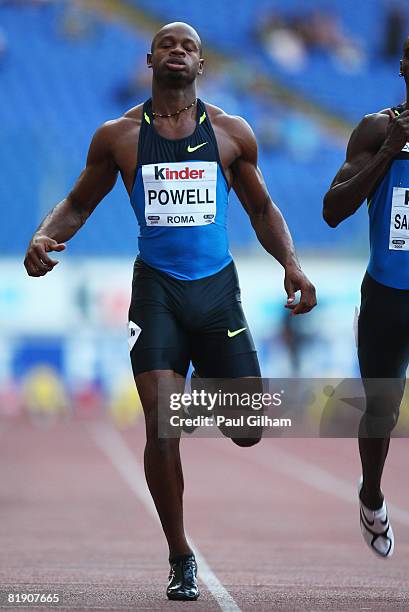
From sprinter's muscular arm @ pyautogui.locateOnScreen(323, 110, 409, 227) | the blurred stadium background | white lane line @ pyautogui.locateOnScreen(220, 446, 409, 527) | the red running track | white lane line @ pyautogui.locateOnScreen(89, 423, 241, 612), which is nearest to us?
sprinter's muscular arm @ pyautogui.locateOnScreen(323, 110, 409, 227)

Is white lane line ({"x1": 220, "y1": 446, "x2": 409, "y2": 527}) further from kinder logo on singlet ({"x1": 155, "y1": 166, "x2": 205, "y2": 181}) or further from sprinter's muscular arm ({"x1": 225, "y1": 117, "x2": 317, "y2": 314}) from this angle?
kinder logo on singlet ({"x1": 155, "y1": 166, "x2": 205, "y2": 181})

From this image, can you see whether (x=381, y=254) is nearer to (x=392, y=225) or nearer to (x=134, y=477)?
(x=392, y=225)

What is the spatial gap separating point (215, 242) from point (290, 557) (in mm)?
2541

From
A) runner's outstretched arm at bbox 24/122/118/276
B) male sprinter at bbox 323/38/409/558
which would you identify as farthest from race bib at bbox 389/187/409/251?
runner's outstretched arm at bbox 24/122/118/276

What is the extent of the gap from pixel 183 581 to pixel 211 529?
3.71 m

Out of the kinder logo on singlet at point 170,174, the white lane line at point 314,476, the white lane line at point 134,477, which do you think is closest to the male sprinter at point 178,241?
the kinder logo on singlet at point 170,174

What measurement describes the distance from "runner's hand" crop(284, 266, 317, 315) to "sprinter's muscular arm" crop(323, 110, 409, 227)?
29 cm

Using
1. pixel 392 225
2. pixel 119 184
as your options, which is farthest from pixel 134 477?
pixel 119 184

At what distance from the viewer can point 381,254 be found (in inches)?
219

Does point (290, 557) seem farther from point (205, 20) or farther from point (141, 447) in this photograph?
point (205, 20)

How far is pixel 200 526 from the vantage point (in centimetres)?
920

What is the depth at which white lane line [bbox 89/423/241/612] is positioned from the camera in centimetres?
552

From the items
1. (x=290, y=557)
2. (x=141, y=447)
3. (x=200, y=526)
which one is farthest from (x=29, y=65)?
(x=290, y=557)

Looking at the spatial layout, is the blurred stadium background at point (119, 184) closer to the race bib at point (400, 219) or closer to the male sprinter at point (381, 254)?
the male sprinter at point (381, 254)
